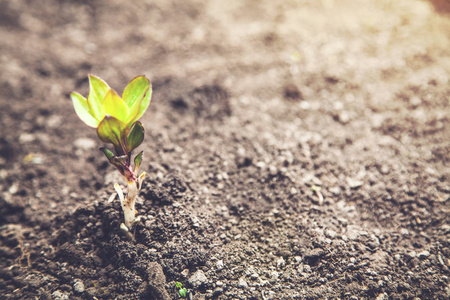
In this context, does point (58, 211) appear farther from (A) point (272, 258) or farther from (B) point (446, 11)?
(B) point (446, 11)

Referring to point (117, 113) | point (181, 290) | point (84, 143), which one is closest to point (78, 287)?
point (181, 290)

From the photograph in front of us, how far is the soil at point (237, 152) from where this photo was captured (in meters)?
1.44

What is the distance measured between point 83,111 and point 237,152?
3.37 ft

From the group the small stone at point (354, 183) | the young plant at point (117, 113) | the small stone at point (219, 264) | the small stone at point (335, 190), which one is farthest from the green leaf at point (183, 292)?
the small stone at point (354, 183)

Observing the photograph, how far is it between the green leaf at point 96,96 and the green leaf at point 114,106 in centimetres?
5

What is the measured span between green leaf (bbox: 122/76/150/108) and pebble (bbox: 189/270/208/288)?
2.73ft

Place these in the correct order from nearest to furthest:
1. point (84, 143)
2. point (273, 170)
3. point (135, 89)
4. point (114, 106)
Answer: point (114, 106)
point (135, 89)
point (273, 170)
point (84, 143)

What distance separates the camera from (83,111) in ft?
3.84

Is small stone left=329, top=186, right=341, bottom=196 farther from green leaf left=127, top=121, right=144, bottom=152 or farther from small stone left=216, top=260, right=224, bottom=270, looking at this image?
green leaf left=127, top=121, right=144, bottom=152

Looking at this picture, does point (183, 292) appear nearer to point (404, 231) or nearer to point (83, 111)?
point (83, 111)

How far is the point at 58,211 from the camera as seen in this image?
1757 mm

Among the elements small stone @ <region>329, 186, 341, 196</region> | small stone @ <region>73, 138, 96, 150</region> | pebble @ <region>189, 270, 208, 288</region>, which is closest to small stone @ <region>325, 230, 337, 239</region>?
small stone @ <region>329, 186, 341, 196</region>

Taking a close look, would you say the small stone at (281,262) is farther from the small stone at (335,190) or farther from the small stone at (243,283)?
the small stone at (335,190)

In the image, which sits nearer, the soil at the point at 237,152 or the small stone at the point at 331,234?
the soil at the point at 237,152
